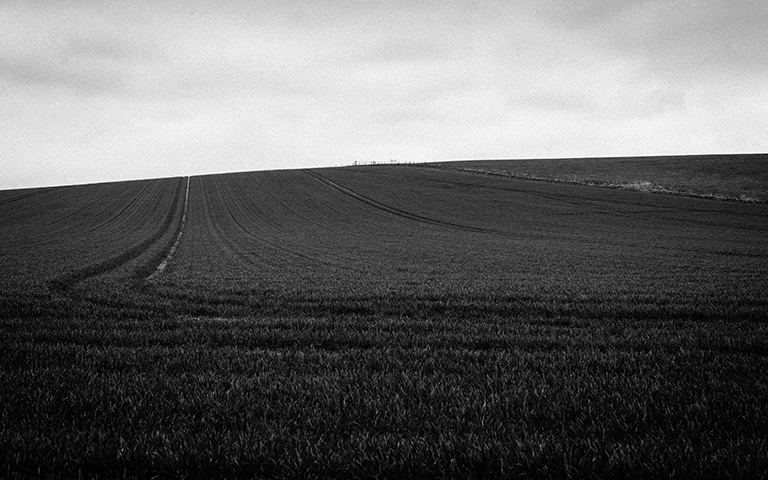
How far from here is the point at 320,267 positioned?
21.2 m

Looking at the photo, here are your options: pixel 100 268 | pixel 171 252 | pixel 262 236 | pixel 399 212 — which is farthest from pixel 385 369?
pixel 399 212

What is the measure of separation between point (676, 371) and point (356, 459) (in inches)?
205

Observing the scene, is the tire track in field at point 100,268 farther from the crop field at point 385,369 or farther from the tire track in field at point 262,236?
the tire track in field at point 262,236

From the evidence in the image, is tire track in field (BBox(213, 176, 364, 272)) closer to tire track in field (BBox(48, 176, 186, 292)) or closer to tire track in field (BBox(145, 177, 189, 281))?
tire track in field (BBox(145, 177, 189, 281))

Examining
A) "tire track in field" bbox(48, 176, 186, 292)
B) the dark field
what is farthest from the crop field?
the dark field

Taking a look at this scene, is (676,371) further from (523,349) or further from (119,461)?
(119,461)

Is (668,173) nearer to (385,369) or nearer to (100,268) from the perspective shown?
(100,268)

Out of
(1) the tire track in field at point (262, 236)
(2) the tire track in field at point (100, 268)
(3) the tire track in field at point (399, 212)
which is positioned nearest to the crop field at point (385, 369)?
(2) the tire track in field at point (100, 268)

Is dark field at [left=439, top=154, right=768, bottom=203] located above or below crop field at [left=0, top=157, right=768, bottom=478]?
above

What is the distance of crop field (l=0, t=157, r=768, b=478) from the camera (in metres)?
3.72

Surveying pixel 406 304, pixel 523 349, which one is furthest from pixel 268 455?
pixel 406 304

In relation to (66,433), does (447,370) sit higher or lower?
lower

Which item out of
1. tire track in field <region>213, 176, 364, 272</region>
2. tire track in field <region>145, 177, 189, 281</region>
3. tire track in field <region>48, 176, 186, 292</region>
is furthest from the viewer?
tire track in field <region>213, 176, 364, 272</region>

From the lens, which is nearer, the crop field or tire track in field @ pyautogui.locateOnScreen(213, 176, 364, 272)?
the crop field
